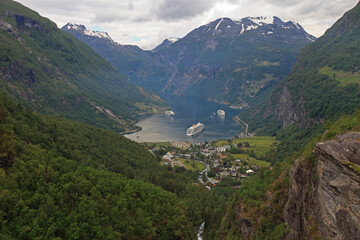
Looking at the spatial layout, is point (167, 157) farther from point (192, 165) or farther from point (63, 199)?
point (63, 199)

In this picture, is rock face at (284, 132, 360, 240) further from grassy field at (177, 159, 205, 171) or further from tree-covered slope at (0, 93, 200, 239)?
grassy field at (177, 159, 205, 171)

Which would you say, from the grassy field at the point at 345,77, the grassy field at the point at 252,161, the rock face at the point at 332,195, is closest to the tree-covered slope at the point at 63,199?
the rock face at the point at 332,195

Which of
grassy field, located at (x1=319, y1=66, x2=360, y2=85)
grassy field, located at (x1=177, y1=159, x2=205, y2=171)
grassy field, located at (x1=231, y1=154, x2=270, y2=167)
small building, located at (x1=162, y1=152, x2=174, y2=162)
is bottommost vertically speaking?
grassy field, located at (x1=231, y1=154, x2=270, y2=167)

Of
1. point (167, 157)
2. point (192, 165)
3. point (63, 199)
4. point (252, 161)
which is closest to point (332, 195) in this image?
point (63, 199)

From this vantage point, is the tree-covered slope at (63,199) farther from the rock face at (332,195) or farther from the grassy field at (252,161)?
the grassy field at (252,161)

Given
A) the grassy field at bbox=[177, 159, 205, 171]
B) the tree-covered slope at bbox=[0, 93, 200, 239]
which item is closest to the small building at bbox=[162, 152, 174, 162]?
the grassy field at bbox=[177, 159, 205, 171]

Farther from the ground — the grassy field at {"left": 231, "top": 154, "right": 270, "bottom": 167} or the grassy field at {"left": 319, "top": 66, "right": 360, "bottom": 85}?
the grassy field at {"left": 319, "top": 66, "right": 360, "bottom": 85}
